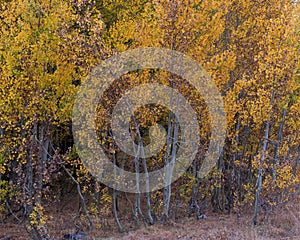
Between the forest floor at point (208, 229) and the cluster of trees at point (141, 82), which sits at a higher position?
the cluster of trees at point (141, 82)

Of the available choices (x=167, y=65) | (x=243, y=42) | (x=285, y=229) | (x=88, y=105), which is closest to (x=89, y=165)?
(x=88, y=105)

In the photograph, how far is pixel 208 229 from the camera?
1120cm

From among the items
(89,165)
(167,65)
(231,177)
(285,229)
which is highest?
(167,65)

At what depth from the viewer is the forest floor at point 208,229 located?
10.3 meters

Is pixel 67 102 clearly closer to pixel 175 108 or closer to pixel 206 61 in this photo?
pixel 175 108

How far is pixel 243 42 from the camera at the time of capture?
1383 centimetres

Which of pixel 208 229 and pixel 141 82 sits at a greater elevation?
pixel 141 82

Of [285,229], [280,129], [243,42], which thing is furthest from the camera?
[243,42]

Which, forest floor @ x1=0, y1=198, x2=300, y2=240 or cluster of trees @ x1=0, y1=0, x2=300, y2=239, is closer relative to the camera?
forest floor @ x1=0, y1=198, x2=300, y2=240

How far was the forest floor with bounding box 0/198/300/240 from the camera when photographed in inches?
406

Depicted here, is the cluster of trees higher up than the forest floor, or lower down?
higher up

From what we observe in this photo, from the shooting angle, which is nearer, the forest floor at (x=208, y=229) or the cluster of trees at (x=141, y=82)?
the forest floor at (x=208, y=229)

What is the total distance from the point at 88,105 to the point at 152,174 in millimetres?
3186

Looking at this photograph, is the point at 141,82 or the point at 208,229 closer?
the point at 208,229
